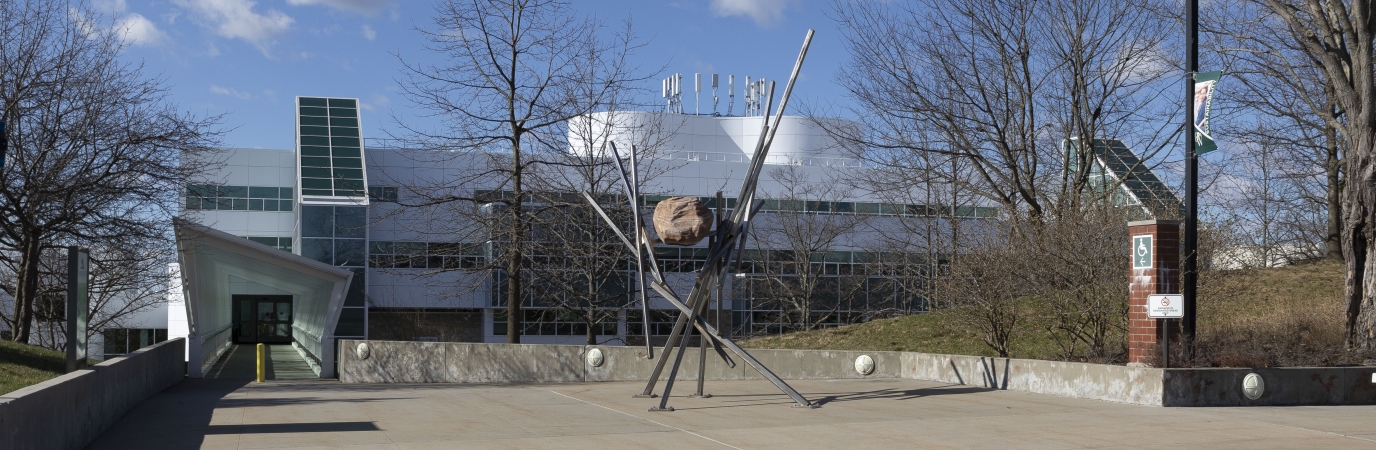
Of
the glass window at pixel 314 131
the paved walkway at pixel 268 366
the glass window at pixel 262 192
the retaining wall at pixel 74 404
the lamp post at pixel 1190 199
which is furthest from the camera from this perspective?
the glass window at pixel 262 192

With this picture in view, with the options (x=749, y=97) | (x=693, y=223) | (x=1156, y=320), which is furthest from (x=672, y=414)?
(x=749, y=97)

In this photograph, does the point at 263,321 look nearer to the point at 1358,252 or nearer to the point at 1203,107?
the point at 1358,252

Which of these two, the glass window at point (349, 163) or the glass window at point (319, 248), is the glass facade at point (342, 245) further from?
the glass window at point (349, 163)

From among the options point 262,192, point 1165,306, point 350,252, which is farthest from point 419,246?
point 1165,306

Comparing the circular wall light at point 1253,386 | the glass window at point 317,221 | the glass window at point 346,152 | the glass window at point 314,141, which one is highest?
the glass window at point 314,141

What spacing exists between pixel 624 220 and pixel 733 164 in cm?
2775

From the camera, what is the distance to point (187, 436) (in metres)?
10.8

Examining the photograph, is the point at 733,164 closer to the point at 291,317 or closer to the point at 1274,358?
the point at 291,317

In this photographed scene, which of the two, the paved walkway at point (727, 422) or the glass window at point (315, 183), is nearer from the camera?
the paved walkway at point (727, 422)

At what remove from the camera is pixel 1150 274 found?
533 inches

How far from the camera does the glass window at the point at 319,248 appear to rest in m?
46.1

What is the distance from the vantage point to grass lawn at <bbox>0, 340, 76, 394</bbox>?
46.6 ft

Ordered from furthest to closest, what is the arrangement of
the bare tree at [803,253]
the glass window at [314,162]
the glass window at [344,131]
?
1. the glass window at [344,131]
2. the glass window at [314,162]
3. the bare tree at [803,253]

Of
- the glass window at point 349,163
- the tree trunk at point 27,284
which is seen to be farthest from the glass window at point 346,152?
the tree trunk at point 27,284
